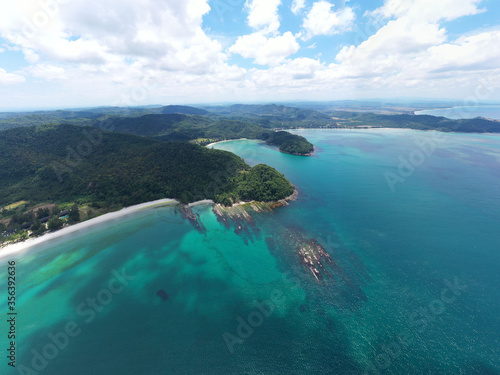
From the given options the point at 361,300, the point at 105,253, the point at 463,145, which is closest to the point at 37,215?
the point at 105,253

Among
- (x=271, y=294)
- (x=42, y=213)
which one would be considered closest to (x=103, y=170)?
(x=42, y=213)

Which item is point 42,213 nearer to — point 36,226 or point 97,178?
point 36,226

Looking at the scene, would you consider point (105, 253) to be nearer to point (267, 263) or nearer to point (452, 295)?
point (267, 263)

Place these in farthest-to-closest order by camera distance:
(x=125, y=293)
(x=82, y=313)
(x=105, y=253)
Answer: (x=105, y=253), (x=125, y=293), (x=82, y=313)
